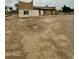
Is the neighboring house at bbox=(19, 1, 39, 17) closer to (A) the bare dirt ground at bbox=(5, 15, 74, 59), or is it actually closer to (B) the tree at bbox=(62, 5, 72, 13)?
(A) the bare dirt ground at bbox=(5, 15, 74, 59)

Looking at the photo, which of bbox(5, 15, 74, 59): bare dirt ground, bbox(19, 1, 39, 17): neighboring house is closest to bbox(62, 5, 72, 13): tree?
bbox(5, 15, 74, 59): bare dirt ground

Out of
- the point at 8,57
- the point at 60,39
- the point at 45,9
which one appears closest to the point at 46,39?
the point at 60,39

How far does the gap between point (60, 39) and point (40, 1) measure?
454 mm

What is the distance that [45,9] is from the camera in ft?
5.82

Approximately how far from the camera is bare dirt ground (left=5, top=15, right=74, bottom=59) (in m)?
1.75

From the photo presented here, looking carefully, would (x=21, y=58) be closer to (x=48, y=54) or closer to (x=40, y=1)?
(x=48, y=54)

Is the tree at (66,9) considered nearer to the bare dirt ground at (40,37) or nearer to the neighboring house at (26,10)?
the bare dirt ground at (40,37)

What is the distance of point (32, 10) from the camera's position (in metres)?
1.76

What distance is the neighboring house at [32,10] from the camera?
69.0 inches

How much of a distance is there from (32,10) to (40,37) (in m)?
0.29

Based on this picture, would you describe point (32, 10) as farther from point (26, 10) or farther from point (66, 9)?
point (66, 9)

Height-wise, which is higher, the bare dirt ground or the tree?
the tree

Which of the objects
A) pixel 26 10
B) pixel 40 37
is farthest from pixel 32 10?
pixel 40 37

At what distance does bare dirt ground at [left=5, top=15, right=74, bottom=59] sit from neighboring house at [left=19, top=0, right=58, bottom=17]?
0.04 metres
